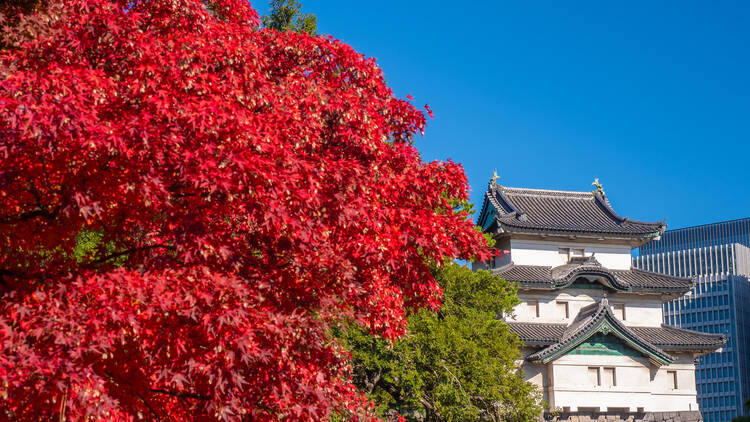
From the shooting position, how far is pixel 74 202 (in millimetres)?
8281

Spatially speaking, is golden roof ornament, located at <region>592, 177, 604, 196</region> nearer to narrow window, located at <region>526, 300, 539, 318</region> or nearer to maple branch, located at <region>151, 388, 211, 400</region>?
narrow window, located at <region>526, 300, 539, 318</region>

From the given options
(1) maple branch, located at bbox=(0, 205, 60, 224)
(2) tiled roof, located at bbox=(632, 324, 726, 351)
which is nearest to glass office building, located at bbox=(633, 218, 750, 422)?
(2) tiled roof, located at bbox=(632, 324, 726, 351)

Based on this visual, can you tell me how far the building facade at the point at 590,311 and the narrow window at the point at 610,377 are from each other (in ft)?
0.23

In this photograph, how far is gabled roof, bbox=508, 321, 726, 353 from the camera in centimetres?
4284

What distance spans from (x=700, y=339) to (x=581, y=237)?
849 cm

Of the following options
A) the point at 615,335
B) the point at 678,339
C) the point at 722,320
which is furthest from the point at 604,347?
the point at 722,320

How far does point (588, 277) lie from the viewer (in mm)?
45156

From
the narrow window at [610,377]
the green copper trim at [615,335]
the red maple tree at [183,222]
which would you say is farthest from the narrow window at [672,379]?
the red maple tree at [183,222]

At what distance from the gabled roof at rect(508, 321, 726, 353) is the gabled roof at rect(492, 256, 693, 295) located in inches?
83.7

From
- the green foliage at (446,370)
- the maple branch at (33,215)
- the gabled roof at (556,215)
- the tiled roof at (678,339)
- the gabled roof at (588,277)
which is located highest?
the gabled roof at (556,215)

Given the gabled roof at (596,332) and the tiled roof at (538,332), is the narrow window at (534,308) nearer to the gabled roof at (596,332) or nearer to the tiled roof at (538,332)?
the tiled roof at (538,332)

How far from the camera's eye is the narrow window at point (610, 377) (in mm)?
43844

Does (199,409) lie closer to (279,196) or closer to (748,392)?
(279,196)

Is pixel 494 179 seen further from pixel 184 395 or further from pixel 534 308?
pixel 184 395
